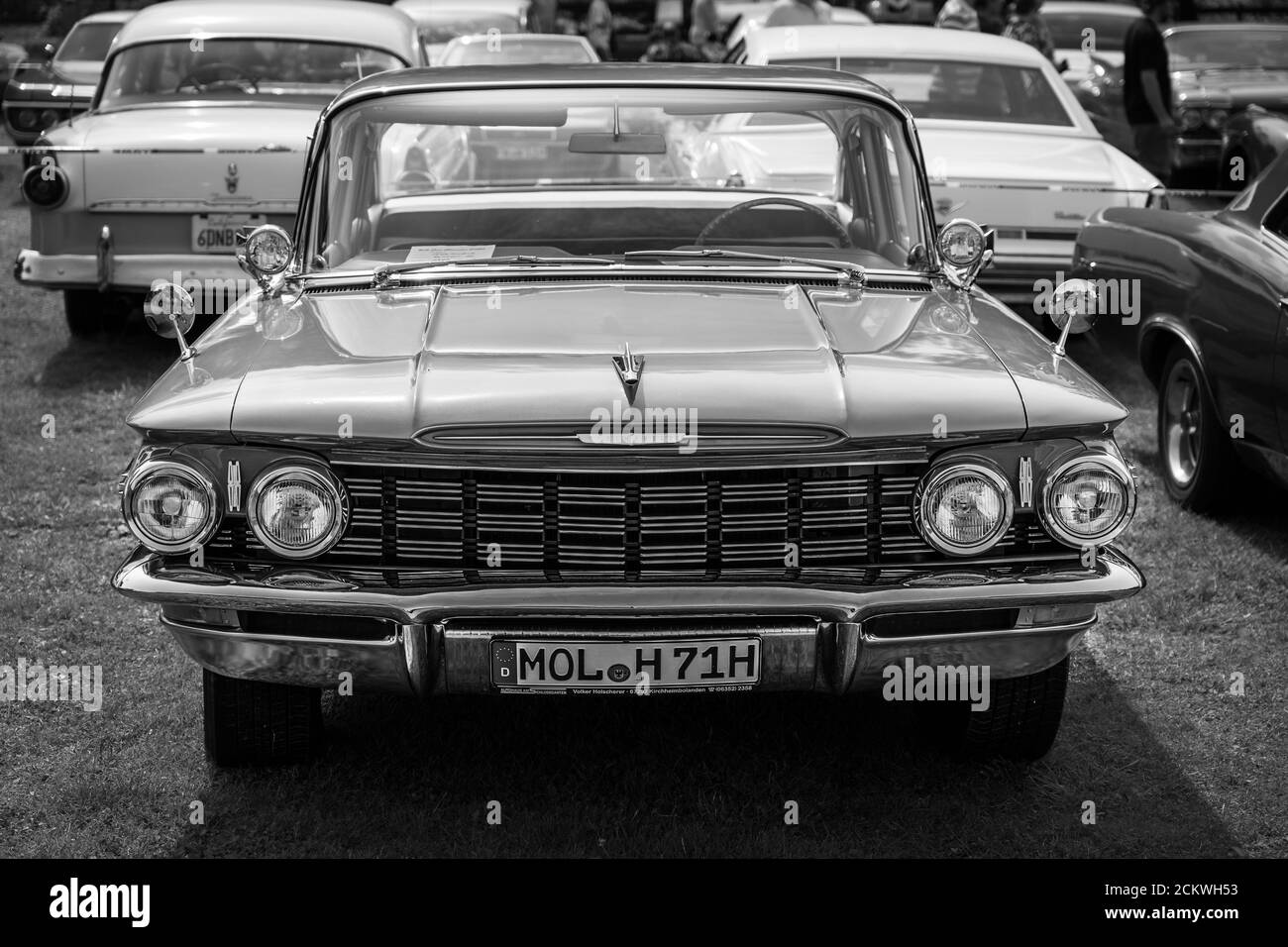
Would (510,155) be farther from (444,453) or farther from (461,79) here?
(444,453)

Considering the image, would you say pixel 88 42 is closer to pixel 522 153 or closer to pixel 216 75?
pixel 216 75

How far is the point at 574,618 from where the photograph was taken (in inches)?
123

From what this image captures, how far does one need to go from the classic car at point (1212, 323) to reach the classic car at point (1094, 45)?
5.82 meters

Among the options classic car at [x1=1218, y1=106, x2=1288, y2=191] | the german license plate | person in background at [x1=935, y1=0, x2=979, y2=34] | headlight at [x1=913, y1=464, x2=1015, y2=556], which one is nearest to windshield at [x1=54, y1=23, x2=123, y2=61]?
person in background at [x1=935, y1=0, x2=979, y2=34]

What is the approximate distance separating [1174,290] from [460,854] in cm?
367

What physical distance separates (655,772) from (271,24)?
5950mm

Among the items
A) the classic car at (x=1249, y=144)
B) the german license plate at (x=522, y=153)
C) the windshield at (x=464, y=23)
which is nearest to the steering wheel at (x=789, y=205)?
the german license plate at (x=522, y=153)

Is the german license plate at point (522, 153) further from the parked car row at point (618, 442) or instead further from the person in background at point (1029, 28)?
the person in background at point (1029, 28)

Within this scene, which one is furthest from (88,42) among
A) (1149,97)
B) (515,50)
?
(1149,97)

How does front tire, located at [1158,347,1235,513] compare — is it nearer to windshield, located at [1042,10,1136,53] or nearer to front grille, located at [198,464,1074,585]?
front grille, located at [198,464,1074,585]

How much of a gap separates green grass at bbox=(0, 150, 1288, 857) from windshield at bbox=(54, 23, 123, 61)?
11.1m

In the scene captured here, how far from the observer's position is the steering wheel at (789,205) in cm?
452

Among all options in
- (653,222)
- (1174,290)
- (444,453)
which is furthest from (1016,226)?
(444,453)

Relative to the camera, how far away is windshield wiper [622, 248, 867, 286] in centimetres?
405
